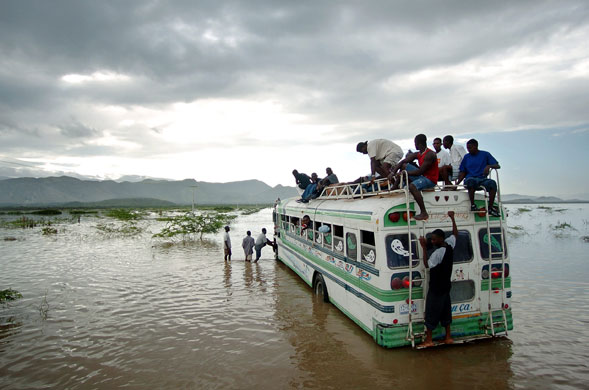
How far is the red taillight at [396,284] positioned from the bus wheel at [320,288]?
3.32 metres

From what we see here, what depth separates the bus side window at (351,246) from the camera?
271 inches

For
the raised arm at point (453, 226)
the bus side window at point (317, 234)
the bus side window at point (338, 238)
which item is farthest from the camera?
the bus side window at point (317, 234)

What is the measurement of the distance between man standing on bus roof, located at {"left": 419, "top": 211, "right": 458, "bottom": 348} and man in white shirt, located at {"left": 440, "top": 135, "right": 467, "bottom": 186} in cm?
223

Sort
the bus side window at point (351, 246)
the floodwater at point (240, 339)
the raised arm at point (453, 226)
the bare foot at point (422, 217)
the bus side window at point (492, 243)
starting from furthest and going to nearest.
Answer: the bus side window at point (351, 246) < the bus side window at point (492, 243) < the raised arm at point (453, 226) < the bare foot at point (422, 217) < the floodwater at point (240, 339)

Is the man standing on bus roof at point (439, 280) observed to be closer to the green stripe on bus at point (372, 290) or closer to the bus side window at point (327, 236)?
the green stripe on bus at point (372, 290)

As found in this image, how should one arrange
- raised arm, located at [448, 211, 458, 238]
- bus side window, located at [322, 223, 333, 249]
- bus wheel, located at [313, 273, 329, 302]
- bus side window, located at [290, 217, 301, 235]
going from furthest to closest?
bus side window, located at [290, 217, 301, 235], bus wheel, located at [313, 273, 329, 302], bus side window, located at [322, 223, 333, 249], raised arm, located at [448, 211, 458, 238]

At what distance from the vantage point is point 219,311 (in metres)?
→ 9.09

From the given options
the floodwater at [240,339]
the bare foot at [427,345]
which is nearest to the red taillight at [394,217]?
the bare foot at [427,345]

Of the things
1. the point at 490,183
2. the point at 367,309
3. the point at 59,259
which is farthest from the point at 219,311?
Answer: the point at 59,259

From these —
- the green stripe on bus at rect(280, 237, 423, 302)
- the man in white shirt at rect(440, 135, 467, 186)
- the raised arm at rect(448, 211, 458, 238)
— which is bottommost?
→ the green stripe on bus at rect(280, 237, 423, 302)

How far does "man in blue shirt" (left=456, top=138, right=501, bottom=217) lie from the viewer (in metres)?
6.05

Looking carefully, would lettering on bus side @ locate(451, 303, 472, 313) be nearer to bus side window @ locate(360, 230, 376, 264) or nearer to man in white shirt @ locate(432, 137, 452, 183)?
bus side window @ locate(360, 230, 376, 264)

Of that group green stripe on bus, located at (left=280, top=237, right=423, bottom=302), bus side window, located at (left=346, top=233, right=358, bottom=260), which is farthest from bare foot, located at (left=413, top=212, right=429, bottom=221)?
bus side window, located at (left=346, top=233, right=358, bottom=260)

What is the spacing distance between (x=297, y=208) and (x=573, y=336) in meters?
7.68
